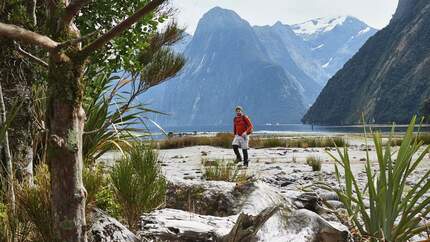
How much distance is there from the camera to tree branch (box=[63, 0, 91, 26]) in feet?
7.56

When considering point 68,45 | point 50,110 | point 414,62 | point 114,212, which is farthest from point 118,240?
point 414,62

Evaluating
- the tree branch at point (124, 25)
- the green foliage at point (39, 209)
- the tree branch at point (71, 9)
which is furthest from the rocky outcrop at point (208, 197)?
the tree branch at point (124, 25)

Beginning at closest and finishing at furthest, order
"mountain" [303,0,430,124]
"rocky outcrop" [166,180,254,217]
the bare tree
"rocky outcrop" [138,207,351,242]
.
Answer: the bare tree → "rocky outcrop" [138,207,351,242] → "rocky outcrop" [166,180,254,217] → "mountain" [303,0,430,124]

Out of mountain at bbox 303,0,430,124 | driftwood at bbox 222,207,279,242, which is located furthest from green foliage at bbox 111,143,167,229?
mountain at bbox 303,0,430,124

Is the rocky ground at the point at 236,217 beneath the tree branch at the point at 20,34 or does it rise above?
beneath

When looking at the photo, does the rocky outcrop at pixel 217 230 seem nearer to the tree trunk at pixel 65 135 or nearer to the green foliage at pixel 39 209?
the green foliage at pixel 39 209

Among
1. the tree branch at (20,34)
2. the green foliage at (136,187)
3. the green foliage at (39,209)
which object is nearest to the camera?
the tree branch at (20,34)

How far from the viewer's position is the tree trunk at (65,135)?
229cm

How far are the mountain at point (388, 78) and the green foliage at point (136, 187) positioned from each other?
93.6 meters

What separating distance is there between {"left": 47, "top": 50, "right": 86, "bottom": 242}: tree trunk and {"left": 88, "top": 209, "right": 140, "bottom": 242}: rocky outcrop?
0.95 meters

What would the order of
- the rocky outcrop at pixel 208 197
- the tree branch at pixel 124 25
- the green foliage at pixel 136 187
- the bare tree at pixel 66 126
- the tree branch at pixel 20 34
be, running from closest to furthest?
A: the tree branch at pixel 124 25, the tree branch at pixel 20 34, the bare tree at pixel 66 126, the green foliage at pixel 136 187, the rocky outcrop at pixel 208 197

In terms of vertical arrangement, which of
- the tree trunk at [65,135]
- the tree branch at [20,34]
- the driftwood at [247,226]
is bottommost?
the driftwood at [247,226]

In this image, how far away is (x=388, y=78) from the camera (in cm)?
11538

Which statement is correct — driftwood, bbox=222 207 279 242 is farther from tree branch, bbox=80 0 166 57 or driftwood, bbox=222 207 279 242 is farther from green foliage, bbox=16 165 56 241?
tree branch, bbox=80 0 166 57
